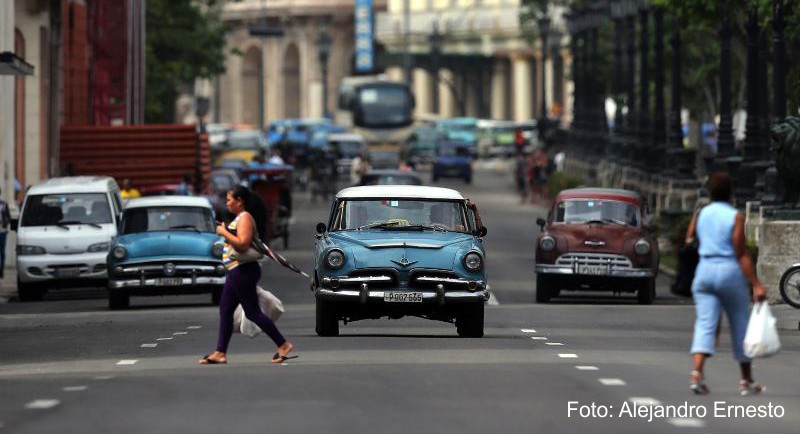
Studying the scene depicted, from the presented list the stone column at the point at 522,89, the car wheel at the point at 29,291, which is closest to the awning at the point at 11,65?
the car wheel at the point at 29,291

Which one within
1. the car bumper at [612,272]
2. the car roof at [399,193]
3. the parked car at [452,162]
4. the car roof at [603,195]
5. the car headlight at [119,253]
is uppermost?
the car roof at [399,193]

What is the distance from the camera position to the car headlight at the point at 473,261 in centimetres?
2309

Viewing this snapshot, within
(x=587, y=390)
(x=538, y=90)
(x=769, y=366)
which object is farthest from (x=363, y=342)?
(x=538, y=90)

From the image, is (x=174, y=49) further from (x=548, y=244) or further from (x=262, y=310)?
(x=262, y=310)

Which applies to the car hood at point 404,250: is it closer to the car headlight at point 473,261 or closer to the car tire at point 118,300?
the car headlight at point 473,261

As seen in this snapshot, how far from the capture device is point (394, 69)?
18025 cm

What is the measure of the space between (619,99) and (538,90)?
95136 millimetres

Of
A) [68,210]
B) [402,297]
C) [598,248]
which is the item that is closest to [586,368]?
[402,297]

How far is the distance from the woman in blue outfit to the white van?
63.7ft

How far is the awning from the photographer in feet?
128

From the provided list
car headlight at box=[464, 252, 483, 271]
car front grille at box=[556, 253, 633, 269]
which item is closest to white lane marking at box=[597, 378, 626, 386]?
car headlight at box=[464, 252, 483, 271]

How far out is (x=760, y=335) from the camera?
53.3 ft

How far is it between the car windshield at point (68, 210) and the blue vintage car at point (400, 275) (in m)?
12.2

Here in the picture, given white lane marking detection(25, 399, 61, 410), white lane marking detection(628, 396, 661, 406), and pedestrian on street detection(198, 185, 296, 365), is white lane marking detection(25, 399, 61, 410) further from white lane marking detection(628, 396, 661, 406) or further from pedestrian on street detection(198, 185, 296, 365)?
white lane marking detection(628, 396, 661, 406)
